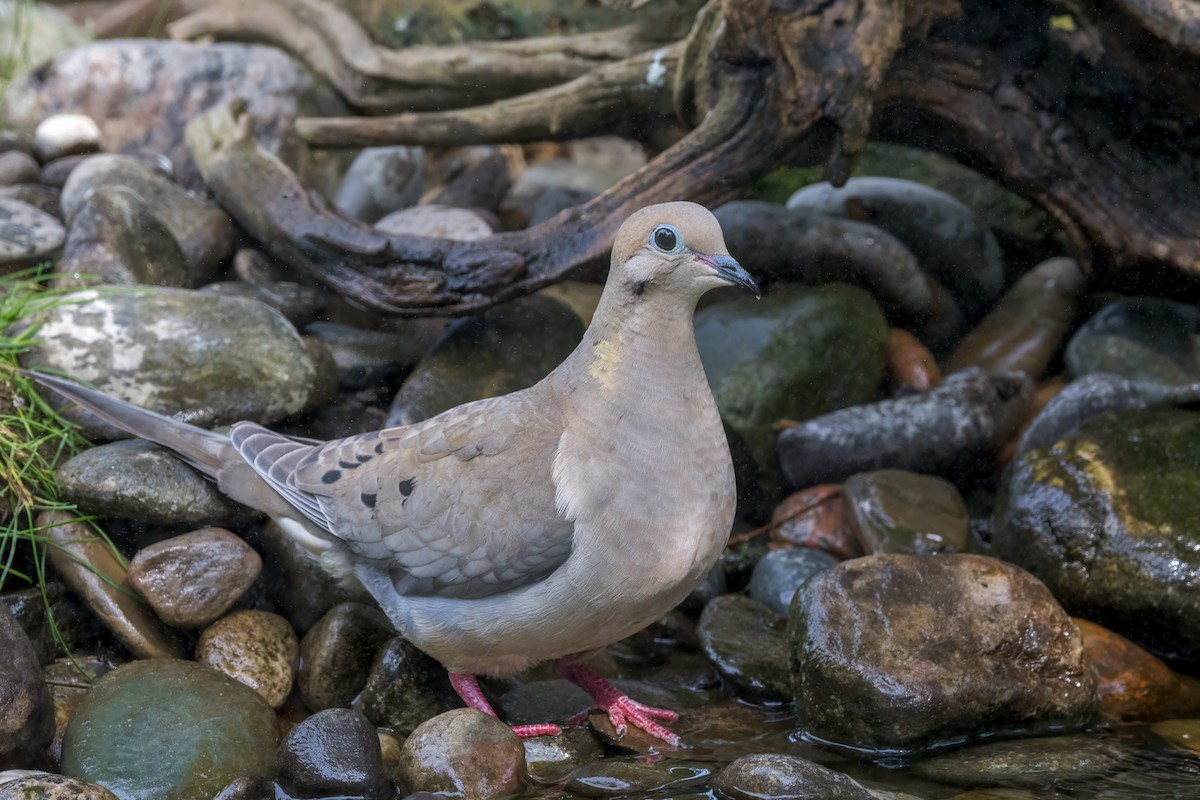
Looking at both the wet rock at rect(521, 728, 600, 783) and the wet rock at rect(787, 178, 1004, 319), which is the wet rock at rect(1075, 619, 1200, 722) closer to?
the wet rock at rect(521, 728, 600, 783)

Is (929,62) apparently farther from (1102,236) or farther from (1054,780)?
(1054,780)

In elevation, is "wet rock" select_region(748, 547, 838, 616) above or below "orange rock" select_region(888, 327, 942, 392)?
below

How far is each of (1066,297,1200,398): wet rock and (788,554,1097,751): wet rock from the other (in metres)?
2.34

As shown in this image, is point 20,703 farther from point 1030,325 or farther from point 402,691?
point 1030,325

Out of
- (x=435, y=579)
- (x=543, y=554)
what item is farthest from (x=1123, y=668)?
(x=435, y=579)

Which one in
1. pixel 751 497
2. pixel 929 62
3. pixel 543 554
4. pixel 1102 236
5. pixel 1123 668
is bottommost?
pixel 751 497

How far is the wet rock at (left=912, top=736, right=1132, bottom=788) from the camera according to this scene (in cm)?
359

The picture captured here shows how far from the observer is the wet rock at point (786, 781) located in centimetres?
333

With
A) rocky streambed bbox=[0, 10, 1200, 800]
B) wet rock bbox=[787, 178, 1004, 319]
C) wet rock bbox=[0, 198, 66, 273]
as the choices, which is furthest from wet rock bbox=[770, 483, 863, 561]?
wet rock bbox=[0, 198, 66, 273]

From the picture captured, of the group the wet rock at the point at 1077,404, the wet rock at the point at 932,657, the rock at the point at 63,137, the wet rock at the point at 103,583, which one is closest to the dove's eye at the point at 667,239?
the wet rock at the point at 932,657

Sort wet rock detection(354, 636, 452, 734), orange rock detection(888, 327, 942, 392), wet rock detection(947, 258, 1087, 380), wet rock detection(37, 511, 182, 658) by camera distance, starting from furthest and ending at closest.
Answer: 1. wet rock detection(947, 258, 1087, 380)
2. orange rock detection(888, 327, 942, 392)
3. wet rock detection(37, 511, 182, 658)
4. wet rock detection(354, 636, 452, 734)

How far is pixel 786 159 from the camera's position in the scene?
5266 mm

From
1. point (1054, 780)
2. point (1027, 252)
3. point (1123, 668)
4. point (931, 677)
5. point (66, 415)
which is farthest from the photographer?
point (1027, 252)

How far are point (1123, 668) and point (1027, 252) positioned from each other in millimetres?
3150
